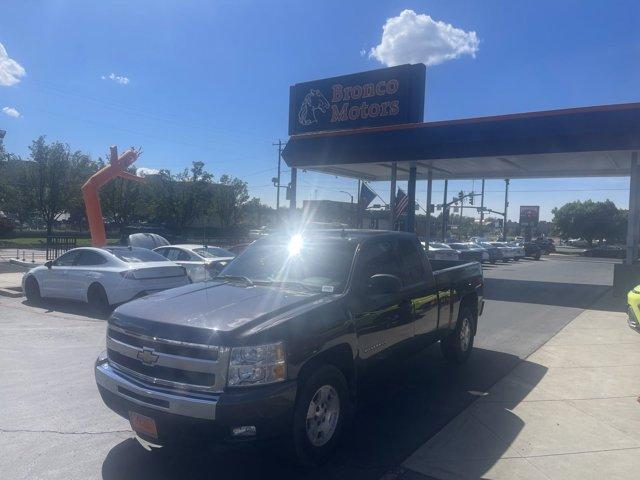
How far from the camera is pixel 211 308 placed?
4207mm

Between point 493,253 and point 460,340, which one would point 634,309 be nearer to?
point 460,340

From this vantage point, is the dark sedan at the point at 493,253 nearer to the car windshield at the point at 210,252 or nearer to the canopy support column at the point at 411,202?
the canopy support column at the point at 411,202

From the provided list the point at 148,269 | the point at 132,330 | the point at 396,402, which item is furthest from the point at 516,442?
the point at 148,269

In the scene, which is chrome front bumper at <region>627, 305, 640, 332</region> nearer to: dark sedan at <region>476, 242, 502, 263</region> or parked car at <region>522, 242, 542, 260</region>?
dark sedan at <region>476, 242, 502, 263</region>

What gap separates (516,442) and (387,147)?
16.0m

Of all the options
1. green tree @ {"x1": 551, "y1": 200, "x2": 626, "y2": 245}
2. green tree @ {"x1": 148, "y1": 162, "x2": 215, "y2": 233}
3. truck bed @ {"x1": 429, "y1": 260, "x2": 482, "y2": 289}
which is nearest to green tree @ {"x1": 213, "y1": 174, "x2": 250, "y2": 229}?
green tree @ {"x1": 148, "y1": 162, "x2": 215, "y2": 233}

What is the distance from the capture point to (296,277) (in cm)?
511

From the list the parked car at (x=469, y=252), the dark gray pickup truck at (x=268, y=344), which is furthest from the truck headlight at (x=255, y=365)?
the parked car at (x=469, y=252)

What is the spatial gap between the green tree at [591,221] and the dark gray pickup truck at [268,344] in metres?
83.0

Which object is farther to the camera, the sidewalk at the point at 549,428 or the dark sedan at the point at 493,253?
the dark sedan at the point at 493,253

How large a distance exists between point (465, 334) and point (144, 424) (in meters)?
4.99

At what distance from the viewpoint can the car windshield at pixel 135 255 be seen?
11.3m

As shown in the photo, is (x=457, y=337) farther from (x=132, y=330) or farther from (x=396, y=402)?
(x=132, y=330)

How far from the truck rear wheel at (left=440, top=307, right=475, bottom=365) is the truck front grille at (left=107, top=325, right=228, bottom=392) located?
166 inches
